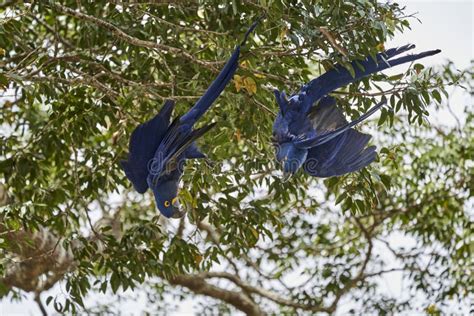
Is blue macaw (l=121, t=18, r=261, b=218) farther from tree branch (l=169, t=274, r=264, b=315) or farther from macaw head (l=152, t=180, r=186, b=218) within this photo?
tree branch (l=169, t=274, r=264, b=315)

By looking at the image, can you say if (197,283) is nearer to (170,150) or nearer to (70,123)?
(70,123)

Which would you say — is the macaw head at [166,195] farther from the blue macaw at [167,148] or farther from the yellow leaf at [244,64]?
the yellow leaf at [244,64]

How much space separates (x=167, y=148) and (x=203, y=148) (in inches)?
31.0


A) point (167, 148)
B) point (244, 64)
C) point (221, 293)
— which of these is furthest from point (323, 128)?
point (221, 293)

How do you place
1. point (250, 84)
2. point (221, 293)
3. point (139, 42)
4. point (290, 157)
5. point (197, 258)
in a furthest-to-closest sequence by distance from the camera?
point (221, 293)
point (197, 258)
point (139, 42)
point (250, 84)
point (290, 157)

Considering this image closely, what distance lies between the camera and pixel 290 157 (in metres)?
2.53

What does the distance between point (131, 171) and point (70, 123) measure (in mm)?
1109

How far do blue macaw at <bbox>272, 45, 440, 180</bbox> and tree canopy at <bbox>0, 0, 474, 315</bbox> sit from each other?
9 cm

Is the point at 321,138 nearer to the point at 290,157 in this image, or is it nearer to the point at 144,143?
the point at 290,157

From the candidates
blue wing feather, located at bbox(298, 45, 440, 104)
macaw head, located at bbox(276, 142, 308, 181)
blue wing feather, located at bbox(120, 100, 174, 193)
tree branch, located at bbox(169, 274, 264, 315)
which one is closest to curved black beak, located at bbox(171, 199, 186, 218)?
blue wing feather, located at bbox(120, 100, 174, 193)

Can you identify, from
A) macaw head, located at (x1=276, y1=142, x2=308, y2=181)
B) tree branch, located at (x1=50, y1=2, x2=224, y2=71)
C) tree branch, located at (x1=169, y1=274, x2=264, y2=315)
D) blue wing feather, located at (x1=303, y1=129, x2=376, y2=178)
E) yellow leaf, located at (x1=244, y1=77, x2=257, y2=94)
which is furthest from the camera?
tree branch, located at (x1=169, y1=274, x2=264, y2=315)

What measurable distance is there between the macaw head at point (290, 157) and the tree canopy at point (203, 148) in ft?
1.17

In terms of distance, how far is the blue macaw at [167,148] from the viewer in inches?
100

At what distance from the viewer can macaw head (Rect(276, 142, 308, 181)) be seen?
2.53 meters
